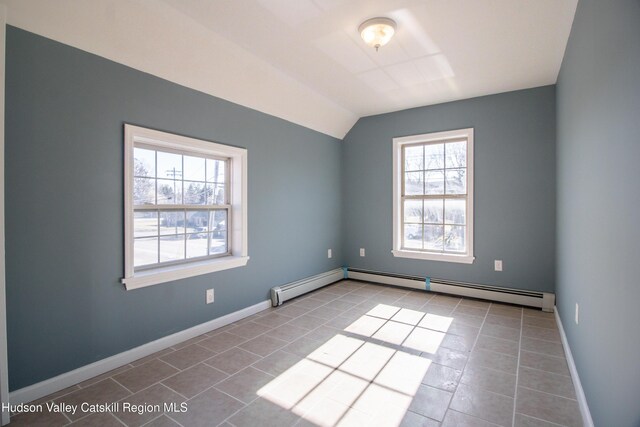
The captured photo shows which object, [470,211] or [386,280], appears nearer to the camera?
[470,211]

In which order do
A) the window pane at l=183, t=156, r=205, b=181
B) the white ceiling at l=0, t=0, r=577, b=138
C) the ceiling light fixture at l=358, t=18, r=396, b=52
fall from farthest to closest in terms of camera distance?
the window pane at l=183, t=156, r=205, b=181 < the ceiling light fixture at l=358, t=18, r=396, b=52 < the white ceiling at l=0, t=0, r=577, b=138

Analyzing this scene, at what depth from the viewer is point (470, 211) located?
4.15 metres

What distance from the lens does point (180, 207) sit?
2934 millimetres

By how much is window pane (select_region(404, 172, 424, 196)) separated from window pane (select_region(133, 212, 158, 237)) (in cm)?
341

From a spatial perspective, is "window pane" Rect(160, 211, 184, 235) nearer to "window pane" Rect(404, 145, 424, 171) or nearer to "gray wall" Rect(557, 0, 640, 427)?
"gray wall" Rect(557, 0, 640, 427)

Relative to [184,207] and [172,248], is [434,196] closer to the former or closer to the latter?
[184,207]

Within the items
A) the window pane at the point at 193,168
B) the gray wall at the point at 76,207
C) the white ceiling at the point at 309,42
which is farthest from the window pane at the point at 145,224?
the white ceiling at the point at 309,42

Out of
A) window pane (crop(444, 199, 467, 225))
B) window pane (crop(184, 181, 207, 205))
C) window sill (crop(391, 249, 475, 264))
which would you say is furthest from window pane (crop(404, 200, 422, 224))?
window pane (crop(184, 181, 207, 205))

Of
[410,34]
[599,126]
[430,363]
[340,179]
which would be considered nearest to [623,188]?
[599,126]

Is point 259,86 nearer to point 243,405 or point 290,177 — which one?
point 290,177

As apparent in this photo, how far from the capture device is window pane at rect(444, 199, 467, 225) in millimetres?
4270

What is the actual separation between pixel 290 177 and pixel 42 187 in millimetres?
2557

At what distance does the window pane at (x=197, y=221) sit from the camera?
306 cm

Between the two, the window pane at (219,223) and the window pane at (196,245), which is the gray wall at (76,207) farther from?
the window pane at (219,223)
